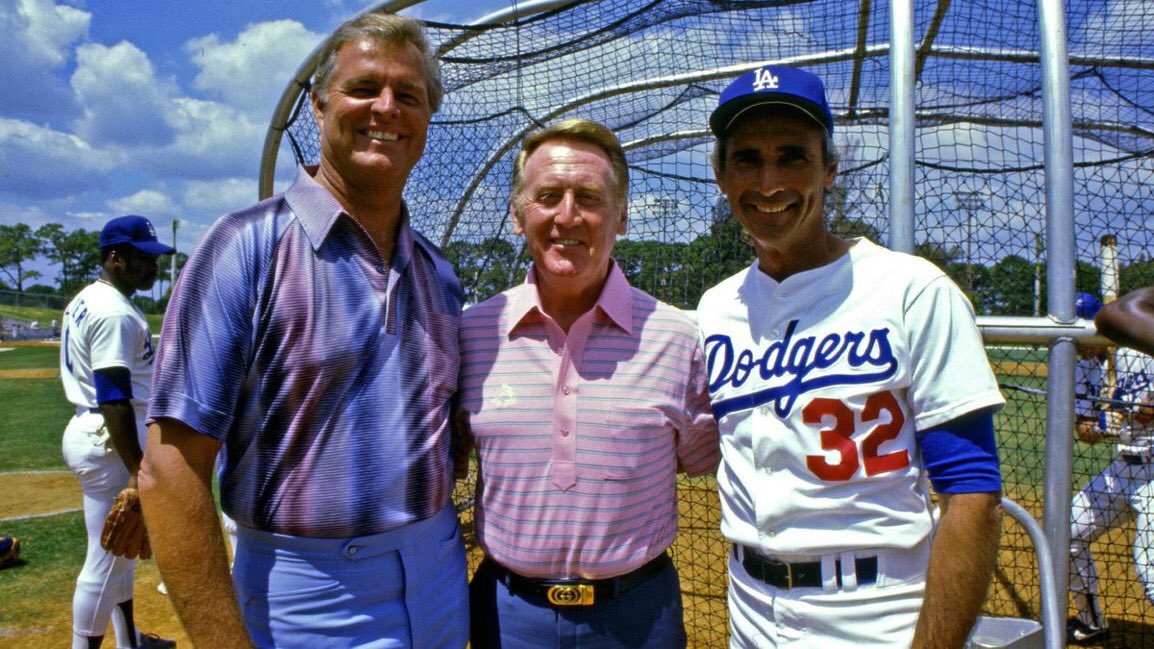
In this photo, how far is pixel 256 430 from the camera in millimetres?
1521

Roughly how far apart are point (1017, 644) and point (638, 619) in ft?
3.40

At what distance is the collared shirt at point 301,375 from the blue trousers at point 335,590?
0.04m

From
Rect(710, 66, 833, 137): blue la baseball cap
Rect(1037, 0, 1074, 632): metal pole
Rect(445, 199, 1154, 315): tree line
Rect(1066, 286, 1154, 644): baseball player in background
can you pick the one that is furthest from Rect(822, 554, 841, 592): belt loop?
Rect(1066, 286, 1154, 644): baseball player in background

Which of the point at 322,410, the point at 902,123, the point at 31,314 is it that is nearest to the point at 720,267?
the point at 902,123

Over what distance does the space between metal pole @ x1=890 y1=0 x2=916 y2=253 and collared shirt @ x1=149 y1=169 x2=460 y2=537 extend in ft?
5.17

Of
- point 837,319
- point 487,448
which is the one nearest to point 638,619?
point 487,448

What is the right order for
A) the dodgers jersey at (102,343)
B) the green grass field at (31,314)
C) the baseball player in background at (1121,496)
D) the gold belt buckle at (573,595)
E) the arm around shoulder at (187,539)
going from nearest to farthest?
the arm around shoulder at (187,539)
the gold belt buckle at (573,595)
the dodgers jersey at (102,343)
the baseball player in background at (1121,496)
the green grass field at (31,314)

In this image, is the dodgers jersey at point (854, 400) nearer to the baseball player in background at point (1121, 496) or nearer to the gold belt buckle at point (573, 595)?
the gold belt buckle at point (573, 595)

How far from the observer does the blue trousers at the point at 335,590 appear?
5.04ft

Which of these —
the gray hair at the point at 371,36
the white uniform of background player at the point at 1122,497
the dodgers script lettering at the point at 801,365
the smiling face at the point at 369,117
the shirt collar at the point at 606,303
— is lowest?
the white uniform of background player at the point at 1122,497

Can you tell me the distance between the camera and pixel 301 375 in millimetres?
1523

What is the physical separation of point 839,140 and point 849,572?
306cm

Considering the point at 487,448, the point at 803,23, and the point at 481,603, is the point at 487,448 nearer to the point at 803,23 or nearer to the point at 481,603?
the point at 481,603

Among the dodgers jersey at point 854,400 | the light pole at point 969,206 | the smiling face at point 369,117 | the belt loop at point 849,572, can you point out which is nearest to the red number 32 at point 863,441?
the dodgers jersey at point 854,400
